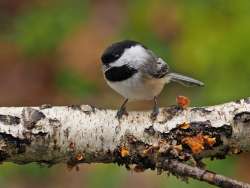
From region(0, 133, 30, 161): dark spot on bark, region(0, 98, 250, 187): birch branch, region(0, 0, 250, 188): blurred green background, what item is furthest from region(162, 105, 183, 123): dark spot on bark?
region(0, 0, 250, 188): blurred green background

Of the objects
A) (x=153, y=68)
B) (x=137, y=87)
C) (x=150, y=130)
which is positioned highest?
→ (x=153, y=68)

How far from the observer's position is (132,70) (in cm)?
290

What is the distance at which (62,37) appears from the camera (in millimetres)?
5707

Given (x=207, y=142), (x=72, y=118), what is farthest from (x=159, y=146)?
(x=72, y=118)

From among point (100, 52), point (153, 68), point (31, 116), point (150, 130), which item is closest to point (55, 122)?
point (31, 116)

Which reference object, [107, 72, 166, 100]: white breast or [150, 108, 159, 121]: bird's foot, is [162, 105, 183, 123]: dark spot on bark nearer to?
[150, 108, 159, 121]: bird's foot

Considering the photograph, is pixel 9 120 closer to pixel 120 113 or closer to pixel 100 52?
pixel 120 113

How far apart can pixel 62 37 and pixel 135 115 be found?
3309 millimetres

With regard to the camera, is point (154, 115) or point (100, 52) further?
A: point (100, 52)

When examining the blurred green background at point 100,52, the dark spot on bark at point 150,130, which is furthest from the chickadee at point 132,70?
the blurred green background at point 100,52

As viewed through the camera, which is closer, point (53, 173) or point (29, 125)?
point (29, 125)

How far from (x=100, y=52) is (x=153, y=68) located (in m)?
2.62

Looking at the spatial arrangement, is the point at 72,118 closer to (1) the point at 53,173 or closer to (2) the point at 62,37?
(1) the point at 53,173

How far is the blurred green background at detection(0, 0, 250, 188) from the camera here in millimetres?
4453
